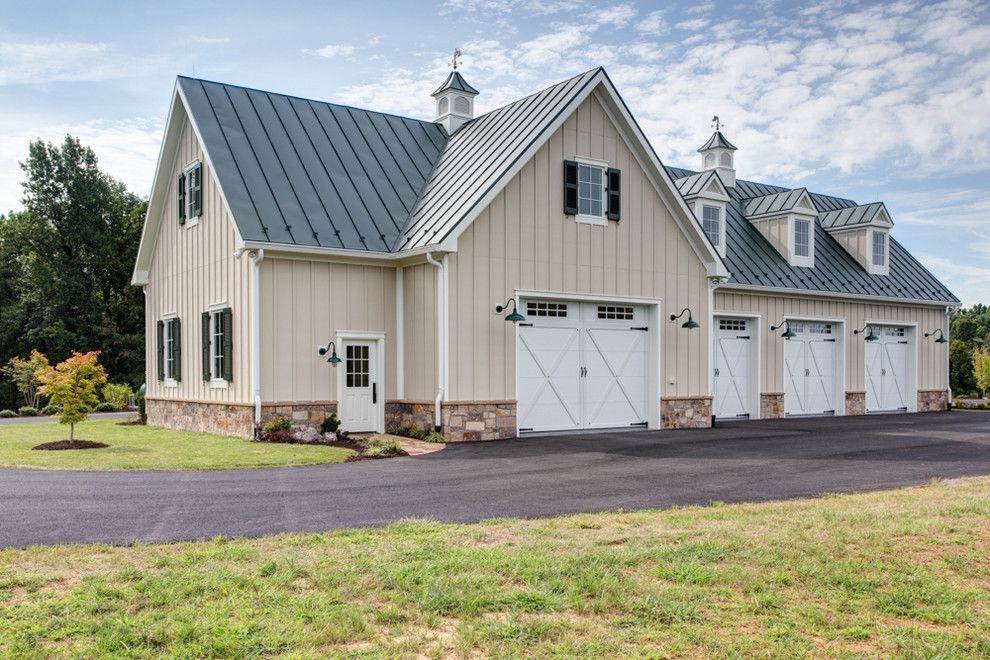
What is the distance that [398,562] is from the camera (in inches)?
236

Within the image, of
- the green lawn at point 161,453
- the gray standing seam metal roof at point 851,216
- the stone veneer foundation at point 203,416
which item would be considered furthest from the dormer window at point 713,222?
the stone veneer foundation at point 203,416

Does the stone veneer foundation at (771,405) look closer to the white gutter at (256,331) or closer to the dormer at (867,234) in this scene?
the dormer at (867,234)

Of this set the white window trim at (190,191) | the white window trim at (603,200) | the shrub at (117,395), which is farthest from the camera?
the shrub at (117,395)

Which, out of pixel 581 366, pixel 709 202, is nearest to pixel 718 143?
pixel 709 202

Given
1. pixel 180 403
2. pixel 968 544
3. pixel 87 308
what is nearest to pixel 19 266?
pixel 87 308

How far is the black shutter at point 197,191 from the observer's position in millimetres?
17703

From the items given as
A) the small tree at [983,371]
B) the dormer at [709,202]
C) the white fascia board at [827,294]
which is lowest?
the small tree at [983,371]

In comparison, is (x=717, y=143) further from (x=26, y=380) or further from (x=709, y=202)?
(x=26, y=380)

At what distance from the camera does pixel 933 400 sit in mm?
25906

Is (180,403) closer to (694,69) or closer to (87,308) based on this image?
(694,69)

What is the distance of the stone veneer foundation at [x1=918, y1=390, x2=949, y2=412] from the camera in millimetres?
25539

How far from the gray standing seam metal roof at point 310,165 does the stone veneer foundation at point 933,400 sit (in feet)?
52.8

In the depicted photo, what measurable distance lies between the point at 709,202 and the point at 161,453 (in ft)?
47.0

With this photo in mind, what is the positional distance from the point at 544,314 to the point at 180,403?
8.28 m
